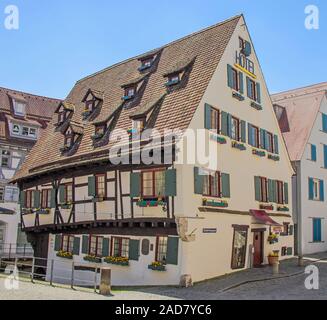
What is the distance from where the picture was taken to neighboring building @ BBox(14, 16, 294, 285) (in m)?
17.2

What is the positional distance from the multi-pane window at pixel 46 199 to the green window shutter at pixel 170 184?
871 centimetres

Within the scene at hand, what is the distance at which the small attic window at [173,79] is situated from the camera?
65.8 feet

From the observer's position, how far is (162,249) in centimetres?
1725

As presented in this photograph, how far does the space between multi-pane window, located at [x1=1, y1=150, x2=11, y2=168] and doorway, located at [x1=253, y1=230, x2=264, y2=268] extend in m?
21.7

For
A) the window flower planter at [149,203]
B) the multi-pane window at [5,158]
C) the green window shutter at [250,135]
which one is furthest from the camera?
the multi-pane window at [5,158]

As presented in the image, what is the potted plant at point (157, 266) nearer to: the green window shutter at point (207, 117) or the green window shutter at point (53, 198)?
the green window shutter at point (207, 117)

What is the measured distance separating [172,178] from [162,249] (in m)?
2.89

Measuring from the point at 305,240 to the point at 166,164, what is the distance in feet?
48.5

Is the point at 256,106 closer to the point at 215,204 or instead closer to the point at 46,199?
the point at 215,204

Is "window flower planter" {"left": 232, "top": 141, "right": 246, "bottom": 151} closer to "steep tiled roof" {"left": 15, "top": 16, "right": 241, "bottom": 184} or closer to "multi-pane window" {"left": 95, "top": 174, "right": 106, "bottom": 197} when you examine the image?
"steep tiled roof" {"left": 15, "top": 16, "right": 241, "bottom": 184}

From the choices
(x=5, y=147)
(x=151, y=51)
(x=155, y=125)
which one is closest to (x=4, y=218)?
(x=5, y=147)

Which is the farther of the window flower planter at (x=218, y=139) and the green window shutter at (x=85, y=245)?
the green window shutter at (x=85, y=245)

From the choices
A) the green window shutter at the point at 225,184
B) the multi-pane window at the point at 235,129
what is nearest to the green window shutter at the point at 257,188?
the multi-pane window at the point at 235,129
